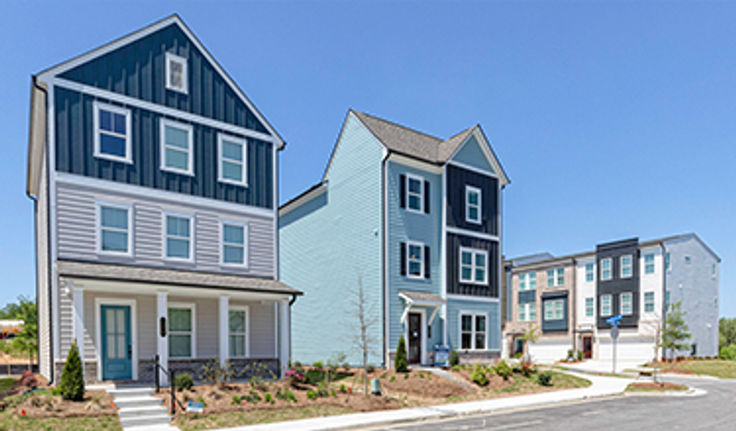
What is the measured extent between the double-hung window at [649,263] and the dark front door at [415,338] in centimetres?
2579

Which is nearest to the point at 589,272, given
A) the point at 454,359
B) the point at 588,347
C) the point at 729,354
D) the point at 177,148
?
the point at 588,347

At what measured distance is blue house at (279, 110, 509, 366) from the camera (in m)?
24.8

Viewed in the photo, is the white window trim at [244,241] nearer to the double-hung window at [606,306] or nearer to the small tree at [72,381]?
the small tree at [72,381]

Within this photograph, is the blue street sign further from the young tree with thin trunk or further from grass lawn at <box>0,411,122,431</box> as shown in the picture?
grass lawn at <box>0,411,122,431</box>

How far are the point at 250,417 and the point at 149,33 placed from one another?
45.2ft

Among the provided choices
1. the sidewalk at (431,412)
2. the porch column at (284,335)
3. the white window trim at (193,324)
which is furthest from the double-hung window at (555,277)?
the white window trim at (193,324)

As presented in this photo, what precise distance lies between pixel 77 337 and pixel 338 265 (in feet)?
45.2

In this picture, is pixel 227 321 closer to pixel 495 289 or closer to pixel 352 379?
pixel 352 379

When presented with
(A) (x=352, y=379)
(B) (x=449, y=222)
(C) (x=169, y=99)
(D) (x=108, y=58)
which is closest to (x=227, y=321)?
(A) (x=352, y=379)

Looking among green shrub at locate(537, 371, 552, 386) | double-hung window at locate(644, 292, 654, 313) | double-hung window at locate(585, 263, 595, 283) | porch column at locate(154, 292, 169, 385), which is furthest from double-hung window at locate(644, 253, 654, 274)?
porch column at locate(154, 292, 169, 385)

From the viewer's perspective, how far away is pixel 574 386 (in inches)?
936

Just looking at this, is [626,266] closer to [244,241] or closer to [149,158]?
[244,241]

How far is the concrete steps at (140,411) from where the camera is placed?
545 inches

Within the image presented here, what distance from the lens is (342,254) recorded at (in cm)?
2739
